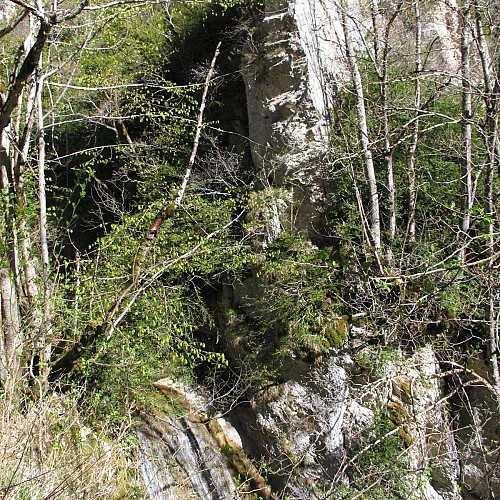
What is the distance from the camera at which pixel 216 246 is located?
7.68m

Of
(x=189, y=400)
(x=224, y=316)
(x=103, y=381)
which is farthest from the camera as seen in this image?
(x=224, y=316)

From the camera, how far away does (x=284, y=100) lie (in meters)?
8.70

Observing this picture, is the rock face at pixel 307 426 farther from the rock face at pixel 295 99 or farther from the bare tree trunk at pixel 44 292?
the bare tree trunk at pixel 44 292

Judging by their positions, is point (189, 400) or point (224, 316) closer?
point (189, 400)

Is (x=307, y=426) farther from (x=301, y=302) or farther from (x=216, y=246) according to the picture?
(x=216, y=246)

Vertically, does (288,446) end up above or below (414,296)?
below

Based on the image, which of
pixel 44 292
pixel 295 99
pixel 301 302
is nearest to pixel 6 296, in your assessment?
pixel 44 292

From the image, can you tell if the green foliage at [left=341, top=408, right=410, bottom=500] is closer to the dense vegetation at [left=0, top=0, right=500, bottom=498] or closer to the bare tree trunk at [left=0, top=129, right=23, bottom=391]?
the dense vegetation at [left=0, top=0, right=500, bottom=498]

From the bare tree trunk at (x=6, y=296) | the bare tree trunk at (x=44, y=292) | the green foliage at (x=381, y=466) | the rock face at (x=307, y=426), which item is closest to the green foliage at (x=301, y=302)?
the rock face at (x=307, y=426)

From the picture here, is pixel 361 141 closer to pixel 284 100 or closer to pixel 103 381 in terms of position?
pixel 284 100

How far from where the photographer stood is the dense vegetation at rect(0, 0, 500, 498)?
4781mm

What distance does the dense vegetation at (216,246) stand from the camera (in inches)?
188

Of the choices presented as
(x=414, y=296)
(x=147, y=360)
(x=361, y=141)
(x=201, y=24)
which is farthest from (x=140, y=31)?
(x=414, y=296)

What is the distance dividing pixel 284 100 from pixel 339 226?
262 centimetres
